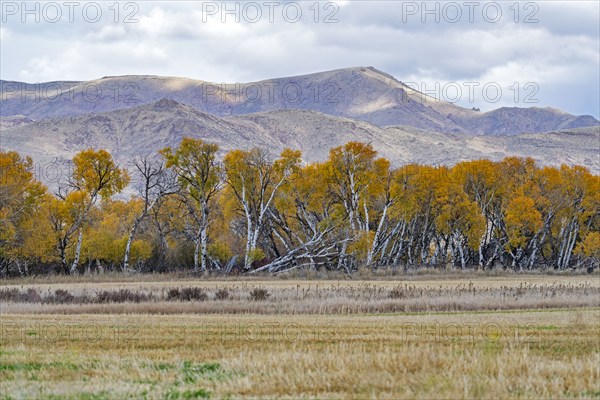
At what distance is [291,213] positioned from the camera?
79125 millimetres

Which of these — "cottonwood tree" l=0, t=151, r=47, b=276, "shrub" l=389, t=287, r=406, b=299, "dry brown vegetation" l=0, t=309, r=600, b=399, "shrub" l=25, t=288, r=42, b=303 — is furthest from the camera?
"cottonwood tree" l=0, t=151, r=47, b=276

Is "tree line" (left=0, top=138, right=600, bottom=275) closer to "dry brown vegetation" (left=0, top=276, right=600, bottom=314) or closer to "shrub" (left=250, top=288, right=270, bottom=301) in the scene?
"dry brown vegetation" (left=0, top=276, right=600, bottom=314)

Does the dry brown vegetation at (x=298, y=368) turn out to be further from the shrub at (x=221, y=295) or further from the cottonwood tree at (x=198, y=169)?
the cottonwood tree at (x=198, y=169)

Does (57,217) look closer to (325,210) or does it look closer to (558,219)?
(325,210)

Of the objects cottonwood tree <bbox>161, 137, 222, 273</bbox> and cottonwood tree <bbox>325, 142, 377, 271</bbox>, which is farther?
cottonwood tree <bbox>325, 142, 377, 271</bbox>

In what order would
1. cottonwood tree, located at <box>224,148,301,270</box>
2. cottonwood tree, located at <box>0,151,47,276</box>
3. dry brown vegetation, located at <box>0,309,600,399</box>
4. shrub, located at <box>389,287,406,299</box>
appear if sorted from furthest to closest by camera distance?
cottonwood tree, located at <box>224,148,301,270</box>, cottonwood tree, located at <box>0,151,47,276</box>, shrub, located at <box>389,287,406,299</box>, dry brown vegetation, located at <box>0,309,600,399</box>

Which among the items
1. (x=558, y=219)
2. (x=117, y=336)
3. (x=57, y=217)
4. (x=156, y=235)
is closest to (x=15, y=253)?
(x=57, y=217)

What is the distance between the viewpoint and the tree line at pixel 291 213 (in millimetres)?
68750

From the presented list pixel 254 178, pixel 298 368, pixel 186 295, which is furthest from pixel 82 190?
pixel 298 368

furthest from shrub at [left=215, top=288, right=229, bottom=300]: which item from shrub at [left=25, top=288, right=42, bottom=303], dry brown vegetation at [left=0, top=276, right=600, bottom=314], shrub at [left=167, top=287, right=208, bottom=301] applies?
shrub at [left=25, top=288, right=42, bottom=303]

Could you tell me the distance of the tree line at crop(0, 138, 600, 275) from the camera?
226 ft

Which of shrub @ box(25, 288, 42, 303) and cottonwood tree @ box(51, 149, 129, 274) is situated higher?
cottonwood tree @ box(51, 149, 129, 274)

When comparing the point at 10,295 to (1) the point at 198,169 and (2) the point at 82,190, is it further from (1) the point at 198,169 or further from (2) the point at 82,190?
(2) the point at 82,190

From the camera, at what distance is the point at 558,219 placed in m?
87.5
